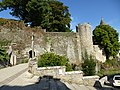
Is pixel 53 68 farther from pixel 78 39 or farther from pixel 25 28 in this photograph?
pixel 78 39

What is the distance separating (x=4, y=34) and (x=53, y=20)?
9345 millimetres

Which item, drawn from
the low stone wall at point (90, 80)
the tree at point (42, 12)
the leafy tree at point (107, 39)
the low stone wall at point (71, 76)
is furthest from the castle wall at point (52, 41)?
the low stone wall at point (90, 80)

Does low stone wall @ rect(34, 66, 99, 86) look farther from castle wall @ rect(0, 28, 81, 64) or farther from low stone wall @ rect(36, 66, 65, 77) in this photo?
castle wall @ rect(0, 28, 81, 64)

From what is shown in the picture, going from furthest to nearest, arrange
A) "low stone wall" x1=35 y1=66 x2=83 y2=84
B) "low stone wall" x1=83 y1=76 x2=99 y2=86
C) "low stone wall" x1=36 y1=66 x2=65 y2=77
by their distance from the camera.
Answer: "low stone wall" x1=36 y1=66 x2=65 y2=77
"low stone wall" x1=35 y1=66 x2=83 y2=84
"low stone wall" x1=83 y1=76 x2=99 y2=86

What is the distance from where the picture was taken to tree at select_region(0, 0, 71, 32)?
30.8 meters

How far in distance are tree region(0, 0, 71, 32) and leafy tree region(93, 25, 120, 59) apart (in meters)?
5.02

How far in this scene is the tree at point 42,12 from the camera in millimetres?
→ 30781

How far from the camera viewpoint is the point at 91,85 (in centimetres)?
1088

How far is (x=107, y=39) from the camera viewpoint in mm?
36375

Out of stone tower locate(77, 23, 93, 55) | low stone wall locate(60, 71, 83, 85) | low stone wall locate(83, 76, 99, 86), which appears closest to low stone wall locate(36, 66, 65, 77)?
low stone wall locate(60, 71, 83, 85)

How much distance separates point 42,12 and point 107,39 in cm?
1145

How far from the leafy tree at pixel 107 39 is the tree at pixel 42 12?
5.02 meters

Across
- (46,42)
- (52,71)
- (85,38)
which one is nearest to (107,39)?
(85,38)

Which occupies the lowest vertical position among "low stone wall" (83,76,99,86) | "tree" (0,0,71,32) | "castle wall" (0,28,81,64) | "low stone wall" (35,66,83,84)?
"low stone wall" (83,76,99,86)
